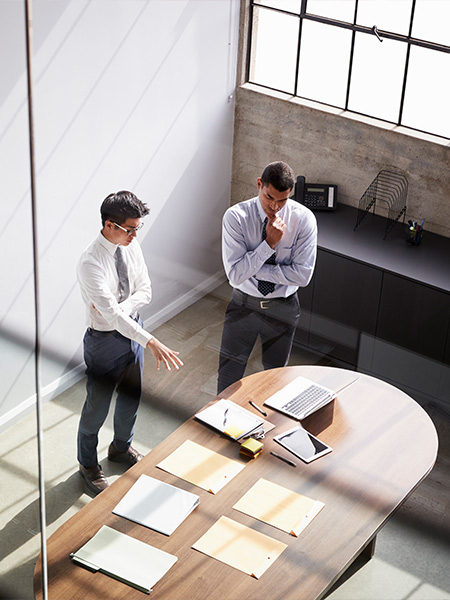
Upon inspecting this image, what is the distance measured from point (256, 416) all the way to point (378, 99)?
1453 mm

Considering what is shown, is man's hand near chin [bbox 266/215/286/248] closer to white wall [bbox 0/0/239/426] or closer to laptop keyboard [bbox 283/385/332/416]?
laptop keyboard [bbox 283/385/332/416]

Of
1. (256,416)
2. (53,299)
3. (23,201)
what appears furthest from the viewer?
(53,299)

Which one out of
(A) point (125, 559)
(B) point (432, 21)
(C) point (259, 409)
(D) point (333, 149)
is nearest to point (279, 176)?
(C) point (259, 409)

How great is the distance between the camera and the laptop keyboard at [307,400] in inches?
75.6

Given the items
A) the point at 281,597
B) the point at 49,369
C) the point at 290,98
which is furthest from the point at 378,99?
the point at 281,597

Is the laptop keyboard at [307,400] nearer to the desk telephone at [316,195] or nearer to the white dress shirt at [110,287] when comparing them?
the white dress shirt at [110,287]

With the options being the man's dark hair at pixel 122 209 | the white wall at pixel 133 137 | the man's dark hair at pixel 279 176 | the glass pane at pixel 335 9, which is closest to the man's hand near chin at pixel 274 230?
the man's dark hair at pixel 279 176

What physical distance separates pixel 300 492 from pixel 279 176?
87cm

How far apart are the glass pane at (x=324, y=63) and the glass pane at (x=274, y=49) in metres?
0.04

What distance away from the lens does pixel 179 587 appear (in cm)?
140

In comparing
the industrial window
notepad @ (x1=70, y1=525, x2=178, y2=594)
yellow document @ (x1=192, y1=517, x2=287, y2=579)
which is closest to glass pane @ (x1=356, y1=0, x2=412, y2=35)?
the industrial window

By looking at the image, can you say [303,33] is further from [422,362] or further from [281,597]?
[281,597]

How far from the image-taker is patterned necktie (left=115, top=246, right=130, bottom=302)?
2.12 m

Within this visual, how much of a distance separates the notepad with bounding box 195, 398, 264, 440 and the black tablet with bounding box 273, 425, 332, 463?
0.24 feet
